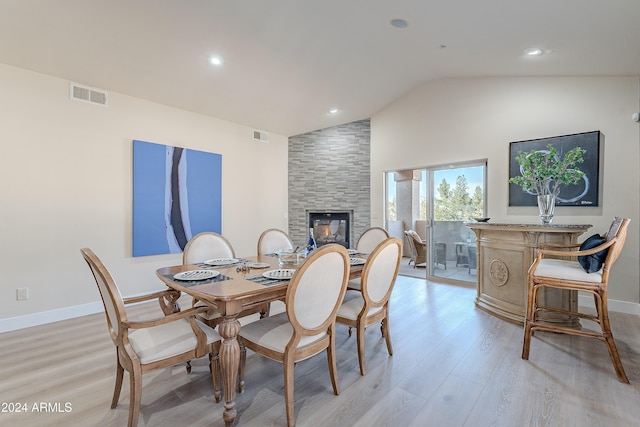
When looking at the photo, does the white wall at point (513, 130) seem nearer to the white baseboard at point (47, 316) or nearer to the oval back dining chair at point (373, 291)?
the oval back dining chair at point (373, 291)

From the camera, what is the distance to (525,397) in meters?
1.85

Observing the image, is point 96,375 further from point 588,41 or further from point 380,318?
point 588,41

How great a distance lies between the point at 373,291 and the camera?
2.13 meters

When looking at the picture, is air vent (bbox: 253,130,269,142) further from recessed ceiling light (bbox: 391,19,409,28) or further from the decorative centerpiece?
the decorative centerpiece

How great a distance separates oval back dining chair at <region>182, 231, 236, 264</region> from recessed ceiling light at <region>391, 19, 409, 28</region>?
275 cm

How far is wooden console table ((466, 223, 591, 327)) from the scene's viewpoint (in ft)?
9.32

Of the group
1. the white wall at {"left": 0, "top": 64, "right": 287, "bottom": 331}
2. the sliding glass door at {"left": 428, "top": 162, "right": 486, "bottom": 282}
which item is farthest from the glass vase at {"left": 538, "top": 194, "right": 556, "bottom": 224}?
the white wall at {"left": 0, "top": 64, "right": 287, "bottom": 331}

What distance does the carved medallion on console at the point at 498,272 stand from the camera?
3160 millimetres

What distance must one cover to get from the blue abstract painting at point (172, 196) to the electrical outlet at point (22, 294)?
104 cm

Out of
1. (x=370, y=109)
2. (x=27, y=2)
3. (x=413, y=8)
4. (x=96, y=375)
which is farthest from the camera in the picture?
(x=370, y=109)

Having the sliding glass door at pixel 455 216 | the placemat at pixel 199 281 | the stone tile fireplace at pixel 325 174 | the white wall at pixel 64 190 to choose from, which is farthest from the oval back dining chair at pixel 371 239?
the white wall at pixel 64 190

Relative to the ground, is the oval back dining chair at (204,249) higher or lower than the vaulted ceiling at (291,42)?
lower

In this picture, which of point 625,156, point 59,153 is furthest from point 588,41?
point 59,153

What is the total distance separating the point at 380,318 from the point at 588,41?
3.21 metres
